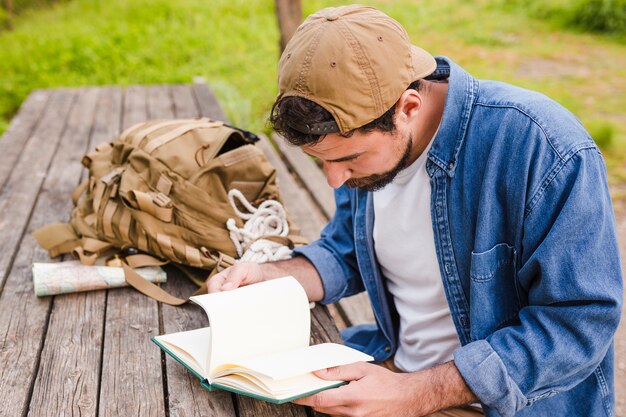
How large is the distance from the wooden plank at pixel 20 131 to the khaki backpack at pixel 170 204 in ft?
3.06

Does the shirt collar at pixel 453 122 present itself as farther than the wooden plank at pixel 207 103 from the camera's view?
No

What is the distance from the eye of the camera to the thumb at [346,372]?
4.66 feet

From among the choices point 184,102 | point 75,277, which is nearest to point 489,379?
point 75,277

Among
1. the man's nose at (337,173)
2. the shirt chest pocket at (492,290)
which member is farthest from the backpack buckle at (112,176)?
the shirt chest pocket at (492,290)

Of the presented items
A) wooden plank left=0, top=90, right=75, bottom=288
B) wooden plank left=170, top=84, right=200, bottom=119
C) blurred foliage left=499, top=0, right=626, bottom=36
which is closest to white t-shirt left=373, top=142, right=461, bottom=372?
wooden plank left=0, top=90, right=75, bottom=288

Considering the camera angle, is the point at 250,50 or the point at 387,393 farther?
the point at 250,50

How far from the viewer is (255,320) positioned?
1544 mm

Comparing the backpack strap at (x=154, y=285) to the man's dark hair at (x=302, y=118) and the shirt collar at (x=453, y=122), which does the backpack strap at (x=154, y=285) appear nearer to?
the man's dark hair at (x=302, y=118)

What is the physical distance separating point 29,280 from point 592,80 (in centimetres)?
658

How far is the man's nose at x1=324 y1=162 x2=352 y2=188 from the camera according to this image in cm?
166

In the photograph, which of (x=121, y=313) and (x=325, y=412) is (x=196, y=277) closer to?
(x=121, y=313)

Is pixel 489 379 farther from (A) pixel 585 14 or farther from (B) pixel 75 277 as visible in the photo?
(A) pixel 585 14

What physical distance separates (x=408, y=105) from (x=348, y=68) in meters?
0.21

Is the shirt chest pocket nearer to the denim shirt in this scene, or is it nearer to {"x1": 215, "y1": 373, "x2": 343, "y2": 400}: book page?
the denim shirt
